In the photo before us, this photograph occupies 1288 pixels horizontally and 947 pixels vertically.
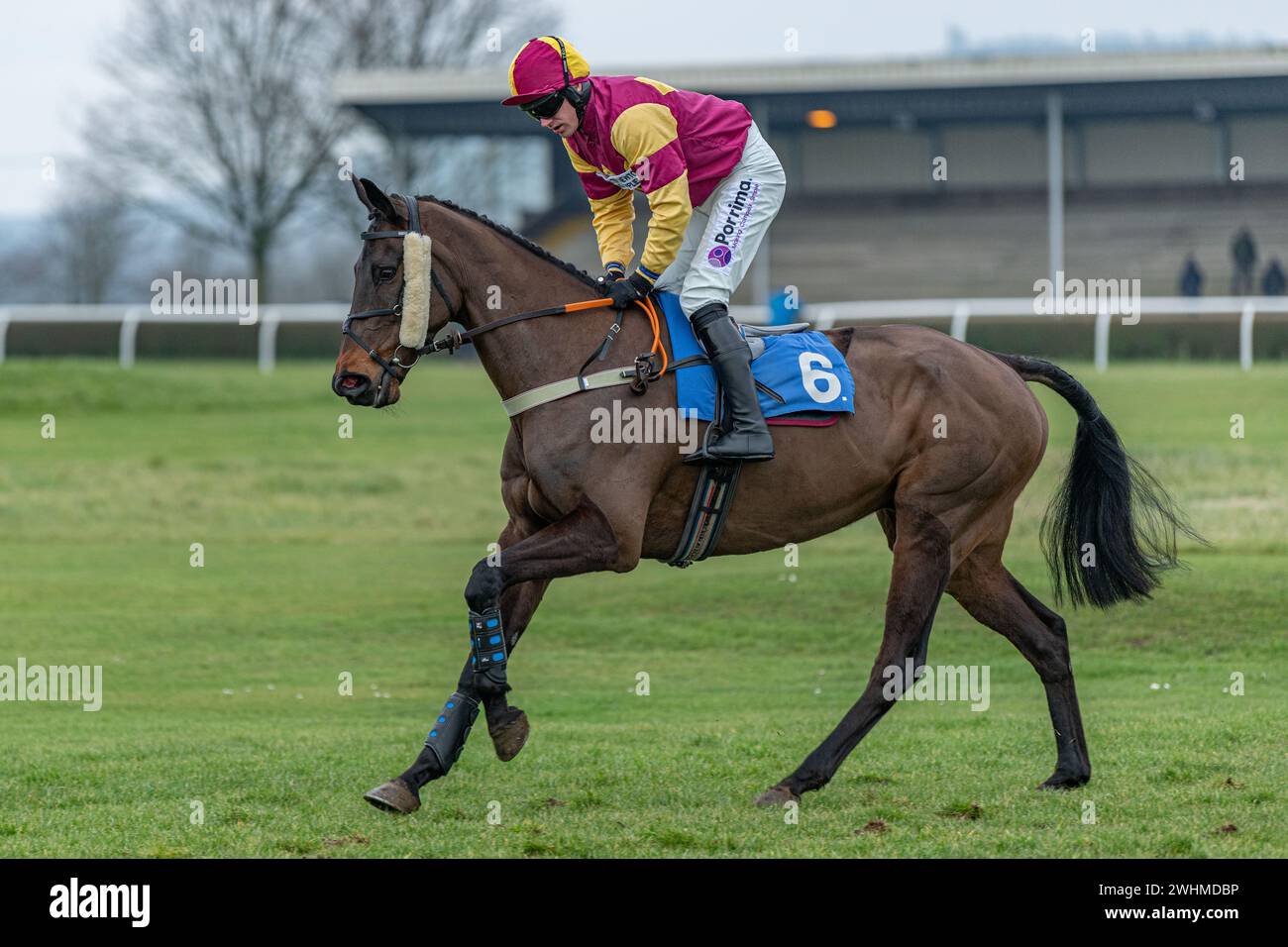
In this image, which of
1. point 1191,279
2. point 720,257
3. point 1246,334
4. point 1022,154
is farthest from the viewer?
point 1022,154

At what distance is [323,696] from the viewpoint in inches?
379

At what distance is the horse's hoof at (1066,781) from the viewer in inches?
242

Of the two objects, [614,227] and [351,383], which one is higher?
[614,227]

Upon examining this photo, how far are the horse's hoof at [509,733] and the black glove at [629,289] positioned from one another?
147 centimetres

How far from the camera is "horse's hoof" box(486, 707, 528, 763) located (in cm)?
562

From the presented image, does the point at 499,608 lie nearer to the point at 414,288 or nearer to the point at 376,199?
the point at 414,288

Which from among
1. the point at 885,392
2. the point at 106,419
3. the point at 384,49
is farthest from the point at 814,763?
the point at 384,49

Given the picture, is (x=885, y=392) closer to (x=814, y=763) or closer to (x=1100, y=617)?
(x=814, y=763)

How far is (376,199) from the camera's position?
5715mm

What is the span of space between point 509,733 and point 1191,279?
29.4 metres

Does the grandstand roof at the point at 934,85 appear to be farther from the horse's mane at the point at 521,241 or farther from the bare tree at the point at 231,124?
the horse's mane at the point at 521,241

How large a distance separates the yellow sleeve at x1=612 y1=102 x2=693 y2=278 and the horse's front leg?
3.15 feet
